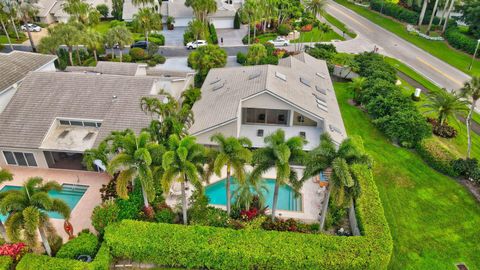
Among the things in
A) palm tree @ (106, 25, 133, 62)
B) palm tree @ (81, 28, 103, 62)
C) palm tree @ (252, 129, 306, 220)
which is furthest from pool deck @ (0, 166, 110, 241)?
palm tree @ (106, 25, 133, 62)

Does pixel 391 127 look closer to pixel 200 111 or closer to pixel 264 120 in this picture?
pixel 264 120

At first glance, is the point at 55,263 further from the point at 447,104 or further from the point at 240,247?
the point at 447,104

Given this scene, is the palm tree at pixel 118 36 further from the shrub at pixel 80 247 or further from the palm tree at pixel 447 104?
the palm tree at pixel 447 104

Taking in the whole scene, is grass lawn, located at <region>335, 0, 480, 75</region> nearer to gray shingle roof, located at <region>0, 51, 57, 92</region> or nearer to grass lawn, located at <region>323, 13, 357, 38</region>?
grass lawn, located at <region>323, 13, 357, 38</region>

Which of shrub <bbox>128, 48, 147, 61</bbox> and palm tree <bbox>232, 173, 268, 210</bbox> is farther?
shrub <bbox>128, 48, 147, 61</bbox>

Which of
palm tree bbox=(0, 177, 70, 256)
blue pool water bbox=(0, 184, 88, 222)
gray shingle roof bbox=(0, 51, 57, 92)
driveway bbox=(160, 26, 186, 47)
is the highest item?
gray shingle roof bbox=(0, 51, 57, 92)

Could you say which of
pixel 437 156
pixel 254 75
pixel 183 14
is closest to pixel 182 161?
pixel 254 75

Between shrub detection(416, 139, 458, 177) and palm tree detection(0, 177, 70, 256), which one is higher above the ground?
palm tree detection(0, 177, 70, 256)
